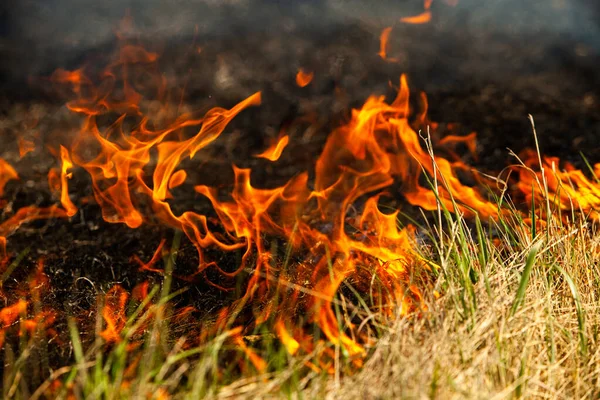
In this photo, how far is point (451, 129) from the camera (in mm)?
5625

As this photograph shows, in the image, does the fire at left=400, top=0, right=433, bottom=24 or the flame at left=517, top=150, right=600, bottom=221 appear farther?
the fire at left=400, top=0, right=433, bottom=24

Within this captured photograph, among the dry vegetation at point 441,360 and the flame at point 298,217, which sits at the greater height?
the dry vegetation at point 441,360

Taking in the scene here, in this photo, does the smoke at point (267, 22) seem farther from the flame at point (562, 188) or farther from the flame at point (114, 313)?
the flame at point (114, 313)

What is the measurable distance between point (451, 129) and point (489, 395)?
4129 millimetres

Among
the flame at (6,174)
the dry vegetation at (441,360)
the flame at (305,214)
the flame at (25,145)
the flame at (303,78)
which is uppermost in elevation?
the dry vegetation at (441,360)

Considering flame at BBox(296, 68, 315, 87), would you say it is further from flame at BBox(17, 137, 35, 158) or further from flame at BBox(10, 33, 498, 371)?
flame at BBox(17, 137, 35, 158)

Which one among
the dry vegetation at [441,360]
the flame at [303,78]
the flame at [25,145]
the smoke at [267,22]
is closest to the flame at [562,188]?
the dry vegetation at [441,360]

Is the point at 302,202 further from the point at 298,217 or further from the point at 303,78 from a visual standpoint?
the point at 303,78

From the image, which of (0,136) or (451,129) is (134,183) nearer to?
(0,136)

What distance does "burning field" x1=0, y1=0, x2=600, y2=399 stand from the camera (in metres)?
1.92

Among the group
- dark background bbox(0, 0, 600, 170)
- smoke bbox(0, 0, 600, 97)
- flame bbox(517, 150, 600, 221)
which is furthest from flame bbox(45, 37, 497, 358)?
smoke bbox(0, 0, 600, 97)

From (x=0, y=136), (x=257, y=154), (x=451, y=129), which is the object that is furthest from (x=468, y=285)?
(x=0, y=136)

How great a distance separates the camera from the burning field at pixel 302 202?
192 cm

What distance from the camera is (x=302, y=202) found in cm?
400
